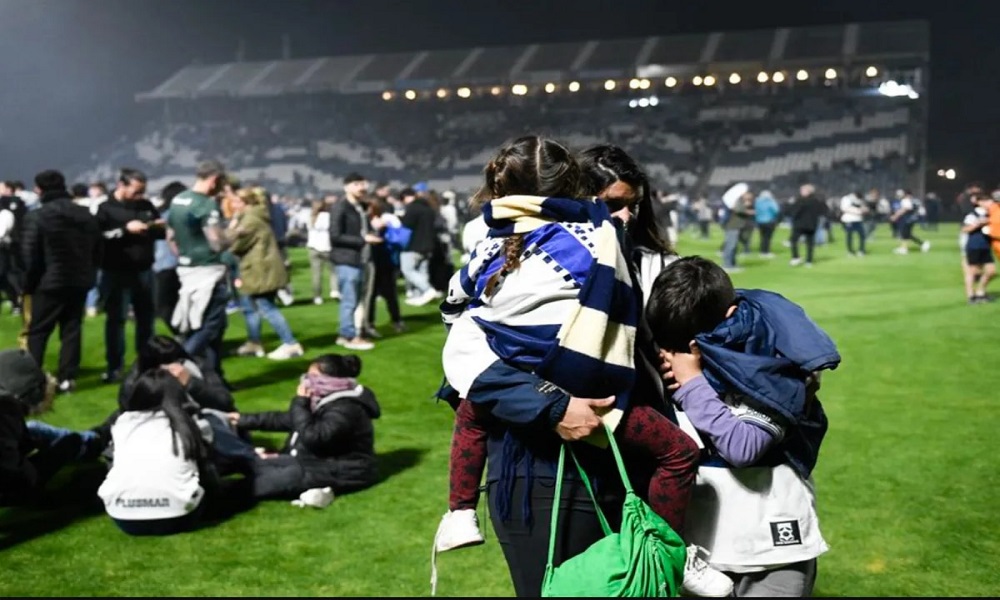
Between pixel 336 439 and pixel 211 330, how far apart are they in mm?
2909

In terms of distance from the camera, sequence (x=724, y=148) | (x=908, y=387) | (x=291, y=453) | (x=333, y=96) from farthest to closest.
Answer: (x=333, y=96)
(x=724, y=148)
(x=908, y=387)
(x=291, y=453)

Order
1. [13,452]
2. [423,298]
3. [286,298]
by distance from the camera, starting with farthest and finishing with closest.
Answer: [286,298] < [423,298] < [13,452]

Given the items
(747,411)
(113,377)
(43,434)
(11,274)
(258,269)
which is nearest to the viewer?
(747,411)

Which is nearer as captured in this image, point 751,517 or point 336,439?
point 751,517

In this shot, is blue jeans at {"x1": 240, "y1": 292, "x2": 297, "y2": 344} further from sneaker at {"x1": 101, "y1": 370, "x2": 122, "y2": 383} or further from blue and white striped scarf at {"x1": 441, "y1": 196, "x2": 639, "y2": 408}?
blue and white striped scarf at {"x1": 441, "y1": 196, "x2": 639, "y2": 408}

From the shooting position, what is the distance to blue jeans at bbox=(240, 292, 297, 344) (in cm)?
920

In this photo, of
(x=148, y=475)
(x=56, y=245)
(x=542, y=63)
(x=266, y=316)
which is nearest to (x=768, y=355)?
(x=148, y=475)

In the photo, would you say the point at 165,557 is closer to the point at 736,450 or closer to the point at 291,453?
the point at 291,453

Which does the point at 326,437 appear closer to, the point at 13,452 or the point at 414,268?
the point at 13,452

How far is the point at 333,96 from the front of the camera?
143 ft

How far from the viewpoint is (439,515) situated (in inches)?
203

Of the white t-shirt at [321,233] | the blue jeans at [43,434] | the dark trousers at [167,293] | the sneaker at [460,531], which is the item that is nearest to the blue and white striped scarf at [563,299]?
the sneaker at [460,531]

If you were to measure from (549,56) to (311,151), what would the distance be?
10546mm

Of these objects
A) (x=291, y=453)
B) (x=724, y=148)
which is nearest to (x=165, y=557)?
(x=291, y=453)
